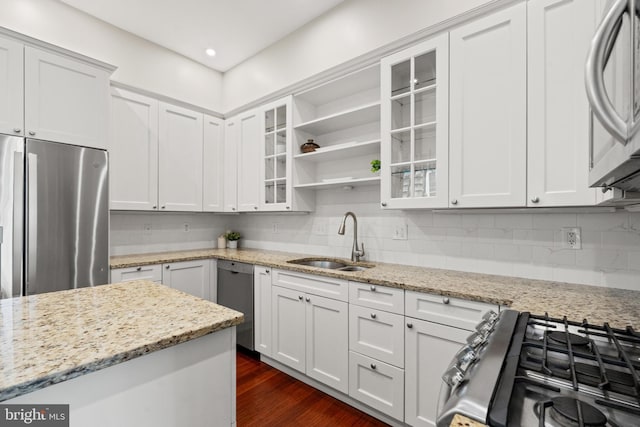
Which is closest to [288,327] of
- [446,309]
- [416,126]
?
[446,309]

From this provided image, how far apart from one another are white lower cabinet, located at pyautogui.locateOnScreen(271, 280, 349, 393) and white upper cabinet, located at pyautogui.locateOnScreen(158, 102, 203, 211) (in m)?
1.54

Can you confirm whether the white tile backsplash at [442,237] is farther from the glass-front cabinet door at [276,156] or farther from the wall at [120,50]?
the wall at [120,50]

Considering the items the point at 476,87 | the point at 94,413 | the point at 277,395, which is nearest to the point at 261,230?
the point at 277,395

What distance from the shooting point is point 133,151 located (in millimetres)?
2900

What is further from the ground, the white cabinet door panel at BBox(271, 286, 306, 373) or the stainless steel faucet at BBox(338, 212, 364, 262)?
the stainless steel faucet at BBox(338, 212, 364, 262)

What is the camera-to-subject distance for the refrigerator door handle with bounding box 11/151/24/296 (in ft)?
6.52

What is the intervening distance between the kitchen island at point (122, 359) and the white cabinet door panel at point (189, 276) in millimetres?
1558

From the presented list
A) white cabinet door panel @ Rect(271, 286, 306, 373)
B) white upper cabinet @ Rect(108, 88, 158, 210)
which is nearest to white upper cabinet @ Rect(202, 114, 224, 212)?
white upper cabinet @ Rect(108, 88, 158, 210)

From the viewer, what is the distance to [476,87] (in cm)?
181

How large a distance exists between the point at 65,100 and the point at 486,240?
325cm

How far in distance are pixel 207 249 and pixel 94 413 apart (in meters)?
3.03

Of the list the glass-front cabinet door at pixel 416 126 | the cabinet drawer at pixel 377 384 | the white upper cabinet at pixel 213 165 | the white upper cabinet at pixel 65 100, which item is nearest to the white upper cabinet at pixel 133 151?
the white upper cabinet at pixel 65 100

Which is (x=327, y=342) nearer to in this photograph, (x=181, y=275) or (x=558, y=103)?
(x=181, y=275)

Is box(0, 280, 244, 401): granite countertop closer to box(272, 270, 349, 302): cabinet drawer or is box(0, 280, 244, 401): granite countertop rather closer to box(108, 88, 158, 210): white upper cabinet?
box(272, 270, 349, 302): cabinet drawer
